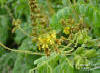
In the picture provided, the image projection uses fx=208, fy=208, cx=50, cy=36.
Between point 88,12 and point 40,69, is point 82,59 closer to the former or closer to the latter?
point 40,69

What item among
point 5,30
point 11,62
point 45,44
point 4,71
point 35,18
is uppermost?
point 35,18

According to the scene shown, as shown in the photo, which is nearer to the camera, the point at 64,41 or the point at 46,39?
the point at 46,39

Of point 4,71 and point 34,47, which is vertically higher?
point 34,47

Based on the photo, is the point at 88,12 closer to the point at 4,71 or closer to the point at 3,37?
the point at 4,71

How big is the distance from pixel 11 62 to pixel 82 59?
103cm

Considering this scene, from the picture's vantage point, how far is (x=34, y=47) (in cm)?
123

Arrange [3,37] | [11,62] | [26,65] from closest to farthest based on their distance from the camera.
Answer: [26,65]
[11,62]
[3,37]

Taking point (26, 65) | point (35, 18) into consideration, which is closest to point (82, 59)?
point (35, 18)

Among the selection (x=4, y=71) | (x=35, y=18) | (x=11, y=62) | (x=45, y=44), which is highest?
(x=35, y=18)

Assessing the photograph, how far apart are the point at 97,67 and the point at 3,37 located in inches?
55.1

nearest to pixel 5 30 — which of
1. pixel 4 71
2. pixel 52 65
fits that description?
pixel 4 71

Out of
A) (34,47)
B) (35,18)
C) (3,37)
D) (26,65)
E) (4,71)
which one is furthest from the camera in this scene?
(3,37)

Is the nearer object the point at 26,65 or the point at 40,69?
the point at 40,69

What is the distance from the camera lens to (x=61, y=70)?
833 mm
